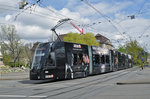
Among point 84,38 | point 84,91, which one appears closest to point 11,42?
point 84,38

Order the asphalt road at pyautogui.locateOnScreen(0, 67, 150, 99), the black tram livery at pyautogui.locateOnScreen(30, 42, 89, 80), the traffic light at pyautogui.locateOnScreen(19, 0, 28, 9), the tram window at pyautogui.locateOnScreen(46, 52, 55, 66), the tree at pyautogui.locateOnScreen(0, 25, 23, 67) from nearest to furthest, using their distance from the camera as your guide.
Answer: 1. the asphalt road at pyautogui.locateOnScreen(0, 67, 150, 99)
2. the traffic light at pyautogui.locateOnScreen(19, 0, 28, 9)
3. the black tram livery at pyautogui.locateOnScreen(30, 42, 89, 80)
4. the tram window at pyautogui.locateOnScreen(46, 52, 55, 66)
5. the tree at pyautogui.locateOnScreen(0, 25, 23, 67)

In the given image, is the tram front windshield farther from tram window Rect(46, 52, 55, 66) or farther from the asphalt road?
the asphalt road

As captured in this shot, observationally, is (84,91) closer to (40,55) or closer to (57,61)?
(57,61)

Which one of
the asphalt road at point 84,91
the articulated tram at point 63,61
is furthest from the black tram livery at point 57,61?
the asphalt road at point 84,91

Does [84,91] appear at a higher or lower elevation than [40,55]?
lower

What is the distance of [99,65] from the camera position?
2334cm

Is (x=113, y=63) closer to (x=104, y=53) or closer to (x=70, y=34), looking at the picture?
(x=104, y=53)

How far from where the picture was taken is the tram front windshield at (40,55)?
1537 centimetres

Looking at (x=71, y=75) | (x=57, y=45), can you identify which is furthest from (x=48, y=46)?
(x=71, y=75)

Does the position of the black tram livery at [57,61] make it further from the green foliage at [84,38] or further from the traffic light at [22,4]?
the green foliage at [84,38]

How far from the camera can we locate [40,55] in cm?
1578

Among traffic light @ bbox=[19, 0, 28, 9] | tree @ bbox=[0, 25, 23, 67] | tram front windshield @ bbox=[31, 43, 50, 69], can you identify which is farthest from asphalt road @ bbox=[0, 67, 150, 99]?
tree @ bbox=[0, 25, 23, 67]

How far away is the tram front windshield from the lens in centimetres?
1537

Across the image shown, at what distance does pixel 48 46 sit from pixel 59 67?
1987 millimetres
